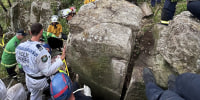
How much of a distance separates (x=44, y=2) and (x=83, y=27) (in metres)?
7.21

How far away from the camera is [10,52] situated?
17.0 feet

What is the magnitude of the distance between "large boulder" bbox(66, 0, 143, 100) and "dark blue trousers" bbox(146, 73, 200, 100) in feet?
3.14

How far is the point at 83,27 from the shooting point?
11.5ft

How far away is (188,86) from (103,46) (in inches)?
68.8

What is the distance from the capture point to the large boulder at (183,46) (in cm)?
253

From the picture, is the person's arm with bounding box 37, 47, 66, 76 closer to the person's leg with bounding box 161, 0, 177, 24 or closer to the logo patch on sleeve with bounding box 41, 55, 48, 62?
the logo patch on sleeve with bounding box 41, 55, 48, 62

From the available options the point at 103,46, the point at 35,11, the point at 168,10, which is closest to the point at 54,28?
the point at 103,46

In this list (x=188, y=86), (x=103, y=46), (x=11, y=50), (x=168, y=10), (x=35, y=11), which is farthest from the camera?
(x=35, y=11)

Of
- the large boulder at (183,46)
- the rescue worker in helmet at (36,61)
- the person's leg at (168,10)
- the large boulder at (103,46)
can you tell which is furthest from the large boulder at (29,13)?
the large boulder at (183,46)

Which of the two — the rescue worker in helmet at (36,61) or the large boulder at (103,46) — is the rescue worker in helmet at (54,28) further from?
the rescue worker in helmet at (36,61)

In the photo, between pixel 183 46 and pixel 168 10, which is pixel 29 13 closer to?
pixel 168 10

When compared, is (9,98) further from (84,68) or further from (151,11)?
(151,11)

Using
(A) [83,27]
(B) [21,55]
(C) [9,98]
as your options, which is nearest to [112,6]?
(A) [83,27]

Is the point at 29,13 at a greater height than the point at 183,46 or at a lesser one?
greater
